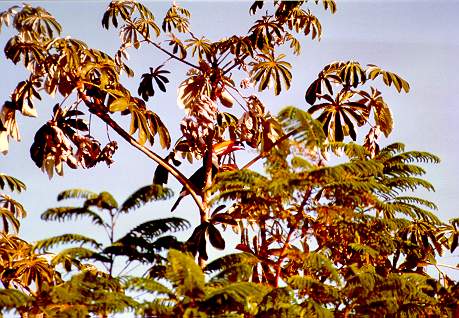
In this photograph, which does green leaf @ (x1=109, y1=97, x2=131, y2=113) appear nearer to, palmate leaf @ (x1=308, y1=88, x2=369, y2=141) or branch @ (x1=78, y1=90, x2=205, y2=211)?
branch @ (x1=78, y1=90, x2=205, y2=211)

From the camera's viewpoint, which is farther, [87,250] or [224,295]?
[87,250]

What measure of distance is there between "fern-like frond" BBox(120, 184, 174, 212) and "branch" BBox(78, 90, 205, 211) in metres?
0.89

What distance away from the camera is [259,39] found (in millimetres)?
5441

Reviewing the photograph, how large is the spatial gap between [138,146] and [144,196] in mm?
1014

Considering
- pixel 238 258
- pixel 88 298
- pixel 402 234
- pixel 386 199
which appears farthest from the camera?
pixel 402 234

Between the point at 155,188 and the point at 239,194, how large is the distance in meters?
0.58

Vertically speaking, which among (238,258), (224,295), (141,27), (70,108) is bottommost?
(224,295)

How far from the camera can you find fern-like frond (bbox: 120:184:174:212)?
3689mm

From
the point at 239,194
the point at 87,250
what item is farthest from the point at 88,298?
the point at 239,194

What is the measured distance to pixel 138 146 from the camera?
4645 millimetres

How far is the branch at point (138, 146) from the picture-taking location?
4645 mm

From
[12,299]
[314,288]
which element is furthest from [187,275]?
[314,288]

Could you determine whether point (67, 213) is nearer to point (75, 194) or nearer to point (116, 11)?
point (75, 194)

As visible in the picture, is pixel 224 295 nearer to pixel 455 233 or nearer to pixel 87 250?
pixel 87 250
